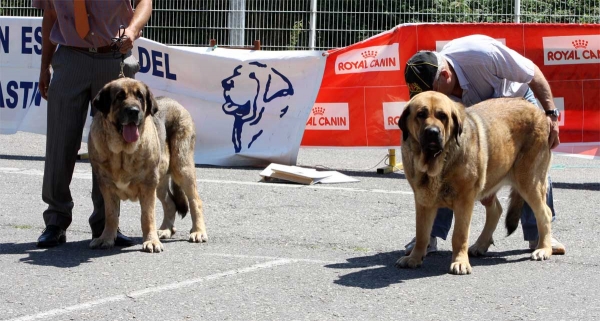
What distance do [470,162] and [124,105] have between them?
233cm

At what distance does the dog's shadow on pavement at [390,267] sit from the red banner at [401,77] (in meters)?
4.55

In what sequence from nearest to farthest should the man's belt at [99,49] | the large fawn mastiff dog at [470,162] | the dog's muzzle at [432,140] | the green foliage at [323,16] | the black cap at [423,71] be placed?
the dog's muzzle at [432,140] → the large fawn mastiff dog at [470,162] → the black cap at [423,71] → the man's belt at [99,49] → the green foliage at [323,16]

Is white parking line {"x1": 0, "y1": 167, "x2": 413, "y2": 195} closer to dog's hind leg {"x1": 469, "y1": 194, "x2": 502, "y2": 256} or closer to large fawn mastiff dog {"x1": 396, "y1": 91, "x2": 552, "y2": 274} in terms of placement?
dog's hind leg {"x1": 469, "y1": 194, "x2": 502, "y2": 256}

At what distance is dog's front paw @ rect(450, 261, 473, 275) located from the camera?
618 cm

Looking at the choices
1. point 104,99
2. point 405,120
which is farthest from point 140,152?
point 405,120

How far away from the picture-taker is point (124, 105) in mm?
6500

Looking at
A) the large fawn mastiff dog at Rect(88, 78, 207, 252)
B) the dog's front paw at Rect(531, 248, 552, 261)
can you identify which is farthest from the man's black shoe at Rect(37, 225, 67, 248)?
the dog's front paw at Rect(531, 248, 552, 261)

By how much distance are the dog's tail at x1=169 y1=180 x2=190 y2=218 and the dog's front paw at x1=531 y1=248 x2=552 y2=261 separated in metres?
2.67

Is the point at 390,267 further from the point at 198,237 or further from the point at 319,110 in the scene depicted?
the point at 319,110

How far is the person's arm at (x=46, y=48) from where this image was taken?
7.12 meters

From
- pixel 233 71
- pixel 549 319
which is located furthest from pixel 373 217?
pixel 233 71

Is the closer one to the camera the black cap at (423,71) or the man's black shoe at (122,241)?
the black cap at (423,71)

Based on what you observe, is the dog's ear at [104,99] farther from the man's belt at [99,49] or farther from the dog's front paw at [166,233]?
the dog's front paw at [166,233]

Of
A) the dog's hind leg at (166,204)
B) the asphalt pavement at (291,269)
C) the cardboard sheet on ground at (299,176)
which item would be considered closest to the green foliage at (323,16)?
the cardboard sheet on ground at (299,176)
